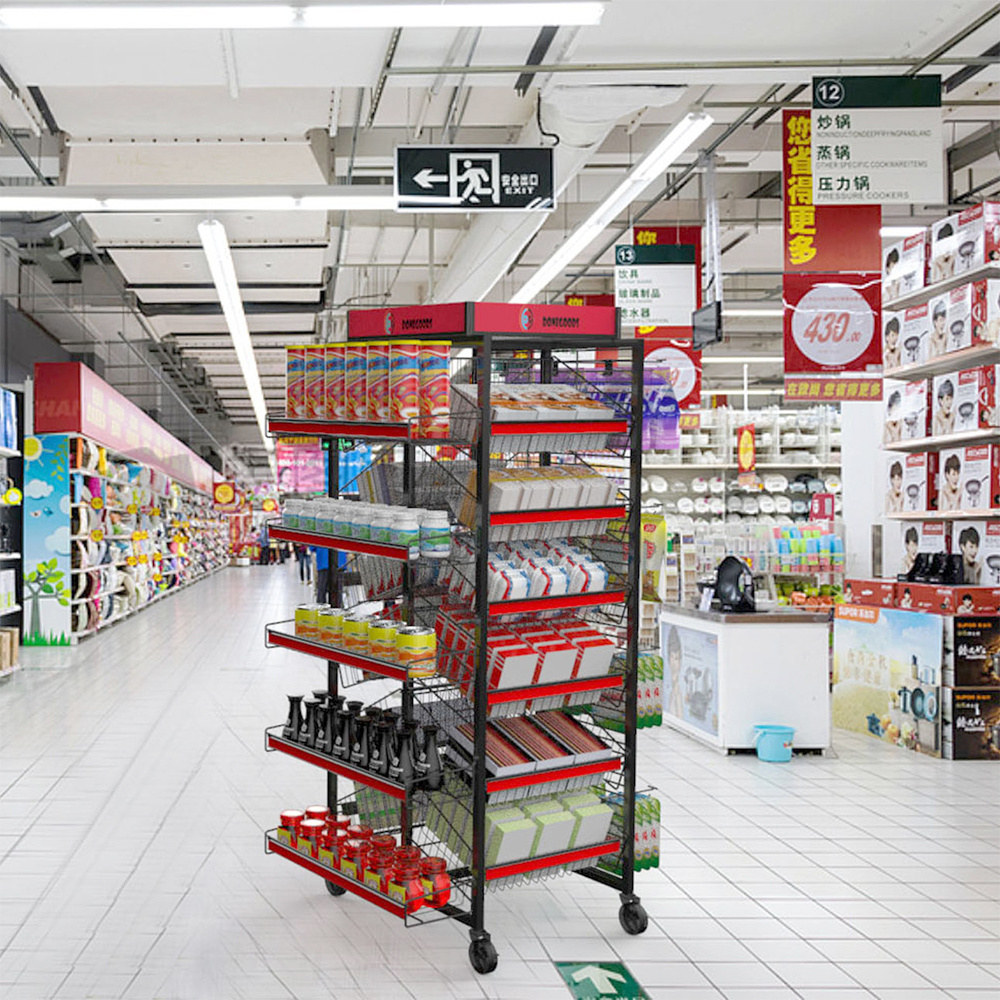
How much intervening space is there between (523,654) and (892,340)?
18.1ft

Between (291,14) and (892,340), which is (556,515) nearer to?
(291,14)

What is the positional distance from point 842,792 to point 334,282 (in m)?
11.0

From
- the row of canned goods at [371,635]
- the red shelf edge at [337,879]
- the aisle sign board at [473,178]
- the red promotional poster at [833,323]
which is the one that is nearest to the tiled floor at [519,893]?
the red shelf edge at [337,879]

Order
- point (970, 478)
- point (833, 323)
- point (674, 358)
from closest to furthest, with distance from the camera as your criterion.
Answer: point (970, 478) < point (833, 323) < point (674, 358)

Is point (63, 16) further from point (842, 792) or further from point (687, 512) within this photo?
point (687, 512)

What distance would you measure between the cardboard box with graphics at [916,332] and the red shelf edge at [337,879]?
574 cm

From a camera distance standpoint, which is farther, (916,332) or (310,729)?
(916,332)

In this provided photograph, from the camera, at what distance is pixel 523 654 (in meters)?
4.02

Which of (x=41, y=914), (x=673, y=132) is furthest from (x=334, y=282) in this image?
(x=41, y=914)

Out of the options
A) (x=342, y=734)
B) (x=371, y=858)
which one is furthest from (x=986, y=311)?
(x=371, y=858)

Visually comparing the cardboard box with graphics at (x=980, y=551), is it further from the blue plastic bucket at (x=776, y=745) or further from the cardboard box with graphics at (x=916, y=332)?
the blue plastic bucket at (x=776, y=745)

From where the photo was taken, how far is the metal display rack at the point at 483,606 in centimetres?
393

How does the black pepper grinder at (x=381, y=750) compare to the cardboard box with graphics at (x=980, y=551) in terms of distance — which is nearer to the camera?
the black pepper grinder at (x=381, y=750)

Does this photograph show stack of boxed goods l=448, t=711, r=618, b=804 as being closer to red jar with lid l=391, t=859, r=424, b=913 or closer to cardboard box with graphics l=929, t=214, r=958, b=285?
red jar with lid l=391, t=859, r=424, b=913
